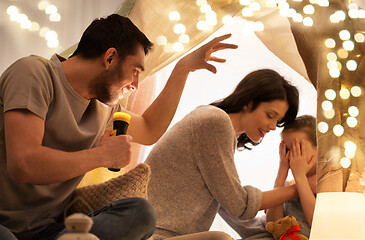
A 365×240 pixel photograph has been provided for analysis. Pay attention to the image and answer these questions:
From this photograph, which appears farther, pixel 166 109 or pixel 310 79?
pixel 310 79

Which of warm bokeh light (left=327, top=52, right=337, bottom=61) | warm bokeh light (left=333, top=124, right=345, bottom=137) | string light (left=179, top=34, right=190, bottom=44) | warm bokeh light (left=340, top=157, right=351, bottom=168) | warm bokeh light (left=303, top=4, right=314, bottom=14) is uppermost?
warm bokeh light (left=303, top=4, right=314, bottom=14)

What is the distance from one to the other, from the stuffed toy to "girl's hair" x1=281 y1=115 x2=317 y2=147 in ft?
1.20

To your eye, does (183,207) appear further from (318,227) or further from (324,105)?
(324,105)

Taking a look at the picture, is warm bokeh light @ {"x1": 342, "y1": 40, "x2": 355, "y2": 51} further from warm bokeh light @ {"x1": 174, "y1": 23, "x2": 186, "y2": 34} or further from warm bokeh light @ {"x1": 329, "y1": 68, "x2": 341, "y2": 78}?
warm bokeh light @ {"x1": 174, "y1": 23, "x2": 186, "y2": 34}

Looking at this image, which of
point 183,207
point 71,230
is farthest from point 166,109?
point 71,230

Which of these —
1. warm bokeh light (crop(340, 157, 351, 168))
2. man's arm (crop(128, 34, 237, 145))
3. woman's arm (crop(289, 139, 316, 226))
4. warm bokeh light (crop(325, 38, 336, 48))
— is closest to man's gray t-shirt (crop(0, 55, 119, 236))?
man's arm (crop(128, 34, 237, 145))

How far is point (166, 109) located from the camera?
61.2 inches

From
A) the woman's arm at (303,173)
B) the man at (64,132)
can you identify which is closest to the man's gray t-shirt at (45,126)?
the man at (64,132)

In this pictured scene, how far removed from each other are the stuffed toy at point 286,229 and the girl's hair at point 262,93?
43cm

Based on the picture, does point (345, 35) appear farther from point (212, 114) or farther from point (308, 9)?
point (212, 114)

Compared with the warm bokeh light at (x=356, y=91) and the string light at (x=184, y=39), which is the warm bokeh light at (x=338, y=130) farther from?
the string light at (x=184, y=39)

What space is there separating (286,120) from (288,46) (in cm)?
34

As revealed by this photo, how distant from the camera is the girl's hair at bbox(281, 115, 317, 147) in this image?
181 cm

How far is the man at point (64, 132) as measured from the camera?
1021mm
